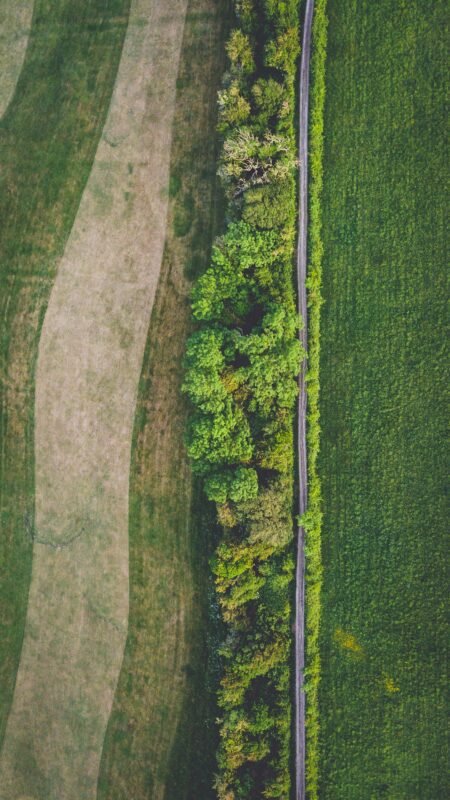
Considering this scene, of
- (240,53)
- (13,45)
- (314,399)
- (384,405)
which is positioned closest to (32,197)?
(13,45)

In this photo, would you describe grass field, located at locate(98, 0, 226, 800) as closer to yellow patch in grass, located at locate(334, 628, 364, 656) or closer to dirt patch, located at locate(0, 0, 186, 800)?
dirt patch, located at locate(0, 0, 186, 800)

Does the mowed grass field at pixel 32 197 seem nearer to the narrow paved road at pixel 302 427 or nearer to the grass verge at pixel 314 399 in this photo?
the narrow paved road at pixel 302 427

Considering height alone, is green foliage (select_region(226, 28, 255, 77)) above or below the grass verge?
above

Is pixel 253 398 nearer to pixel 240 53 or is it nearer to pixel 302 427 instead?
pixel 302 427

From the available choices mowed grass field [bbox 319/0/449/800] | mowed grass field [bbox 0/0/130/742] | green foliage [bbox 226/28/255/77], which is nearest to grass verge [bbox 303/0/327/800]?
mowed grass field [bbox 319/0/449/800]

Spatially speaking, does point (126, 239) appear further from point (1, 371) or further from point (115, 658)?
point (115, 658)
